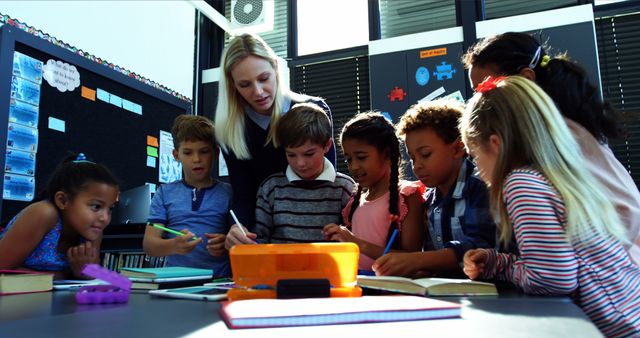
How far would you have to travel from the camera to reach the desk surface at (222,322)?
40 cm

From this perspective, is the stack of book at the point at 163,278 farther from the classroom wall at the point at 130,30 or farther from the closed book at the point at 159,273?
the classroom wall at the point at 130,30

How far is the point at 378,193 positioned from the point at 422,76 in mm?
1850

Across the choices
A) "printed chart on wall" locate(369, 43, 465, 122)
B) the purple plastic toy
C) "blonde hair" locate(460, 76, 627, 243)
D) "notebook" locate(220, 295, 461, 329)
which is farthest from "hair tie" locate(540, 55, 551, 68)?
"printed chart on wall" locate(369, 43, 465, 122)

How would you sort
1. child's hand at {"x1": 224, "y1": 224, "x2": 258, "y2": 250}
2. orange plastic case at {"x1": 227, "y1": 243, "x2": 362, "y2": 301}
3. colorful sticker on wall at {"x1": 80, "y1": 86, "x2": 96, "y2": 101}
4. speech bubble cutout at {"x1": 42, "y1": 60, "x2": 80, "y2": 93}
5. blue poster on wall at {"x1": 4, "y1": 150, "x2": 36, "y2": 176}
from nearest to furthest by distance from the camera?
orange plastic case at {"x1": 227, "y1": 243, "x2": 362, "y2": 301}
child's hand at {"x1": 224, "y1": 224, "x2": 258, "y2": 250}
blue poster on wall at {"x1": 4, "y1": 150, "x2": 36, "y2": 176}
speech bubble cutout at {"x1": 42, "y1": 60, "x2": 80, "y2": 93}
colorful sticker on wall at {"x1": 80, "y1": 86, "x2": 96, "y2": 101}

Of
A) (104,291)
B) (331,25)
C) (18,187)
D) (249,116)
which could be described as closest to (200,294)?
(104,291)

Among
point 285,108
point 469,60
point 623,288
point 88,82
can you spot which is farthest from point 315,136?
point 88,82

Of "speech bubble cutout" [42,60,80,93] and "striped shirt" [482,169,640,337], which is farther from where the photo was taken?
"speech bubble cutout" [42,60,80,93]

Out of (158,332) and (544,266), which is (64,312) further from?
(544,266)

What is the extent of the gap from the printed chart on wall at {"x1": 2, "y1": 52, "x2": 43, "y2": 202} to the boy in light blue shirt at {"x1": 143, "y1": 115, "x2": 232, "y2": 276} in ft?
2.47

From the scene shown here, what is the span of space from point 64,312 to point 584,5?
309cm

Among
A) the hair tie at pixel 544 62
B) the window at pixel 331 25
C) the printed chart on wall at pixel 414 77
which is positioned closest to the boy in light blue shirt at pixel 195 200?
the hair tie at pixel 544 62

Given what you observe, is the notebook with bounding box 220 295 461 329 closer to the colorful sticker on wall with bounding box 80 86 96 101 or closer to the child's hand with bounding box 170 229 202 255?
the child's hand with bounding box 170 229 202 255

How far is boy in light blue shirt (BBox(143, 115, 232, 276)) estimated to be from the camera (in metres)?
1.60

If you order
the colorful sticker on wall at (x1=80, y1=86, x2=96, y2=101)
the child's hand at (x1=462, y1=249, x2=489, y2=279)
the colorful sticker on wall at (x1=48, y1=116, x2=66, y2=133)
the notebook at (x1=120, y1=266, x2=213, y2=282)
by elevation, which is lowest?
the notebook at (x1=120, y1=266, x2=213, y2=282)
